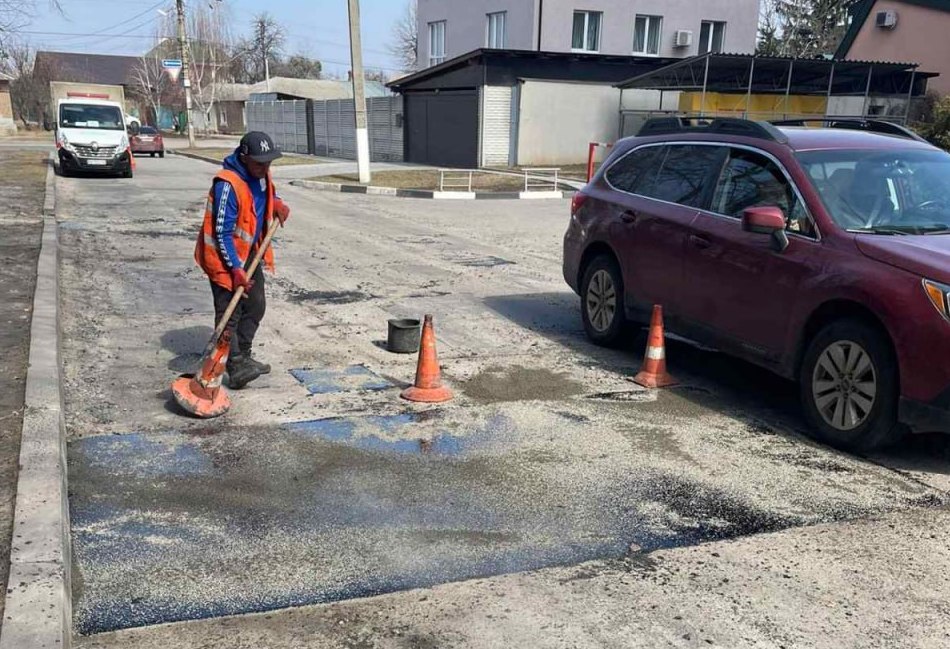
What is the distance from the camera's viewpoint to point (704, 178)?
629 cm

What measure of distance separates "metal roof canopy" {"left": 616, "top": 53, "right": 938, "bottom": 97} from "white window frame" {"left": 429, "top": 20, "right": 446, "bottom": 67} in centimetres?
1534

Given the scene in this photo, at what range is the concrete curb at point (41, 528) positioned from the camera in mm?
2844

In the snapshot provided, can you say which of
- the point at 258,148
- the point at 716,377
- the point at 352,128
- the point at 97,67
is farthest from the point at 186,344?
the point at 97,67

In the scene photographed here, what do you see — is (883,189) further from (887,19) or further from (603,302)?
(887,19)

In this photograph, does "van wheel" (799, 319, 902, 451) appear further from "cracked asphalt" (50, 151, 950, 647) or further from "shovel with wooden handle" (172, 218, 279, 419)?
"shovel with wooden handle" (172, 218, 279, 419)

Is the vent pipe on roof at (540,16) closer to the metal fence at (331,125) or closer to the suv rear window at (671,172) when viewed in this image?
the metal fence at (331,125)

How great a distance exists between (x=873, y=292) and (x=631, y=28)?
3523 centimetres

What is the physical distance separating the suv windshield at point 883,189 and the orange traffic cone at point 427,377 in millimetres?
2745

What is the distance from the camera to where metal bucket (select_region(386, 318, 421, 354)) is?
6.87 meters

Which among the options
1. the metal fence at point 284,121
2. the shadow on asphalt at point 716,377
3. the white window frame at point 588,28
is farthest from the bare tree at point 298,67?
the shadow on asphalt at point 716,377

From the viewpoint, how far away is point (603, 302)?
7.29 metres

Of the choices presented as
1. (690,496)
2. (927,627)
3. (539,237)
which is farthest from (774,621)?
(539,237)

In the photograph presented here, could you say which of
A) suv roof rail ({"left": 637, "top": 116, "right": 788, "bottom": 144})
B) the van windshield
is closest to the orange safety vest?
suv roof rail ({"left": 637, "top": 116, "right": 788, "bottom": 144})

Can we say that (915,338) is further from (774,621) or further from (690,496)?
Answer: (774,621)
